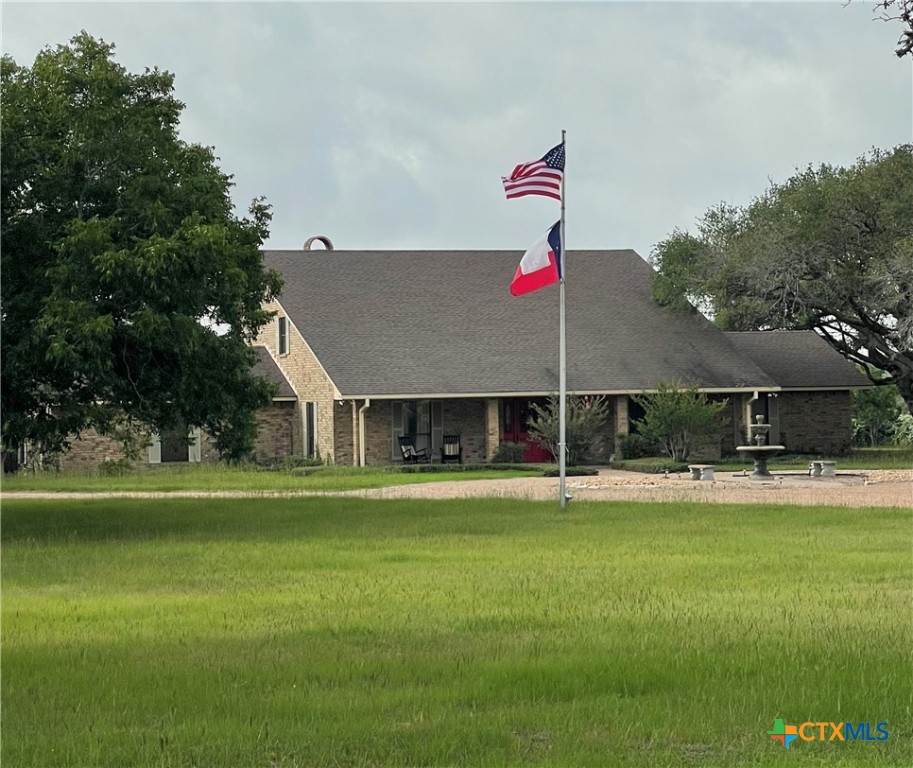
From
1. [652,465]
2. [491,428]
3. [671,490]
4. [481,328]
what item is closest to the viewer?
Result: [671,490]

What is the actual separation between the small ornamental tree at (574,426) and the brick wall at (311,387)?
18.0 feet

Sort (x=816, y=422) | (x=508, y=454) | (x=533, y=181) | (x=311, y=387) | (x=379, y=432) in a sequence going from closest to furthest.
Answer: (x=533, y=181)
(x=379, y=432)
(x=508, y=454)
(x=311, y=387)
(x=816, y=422)

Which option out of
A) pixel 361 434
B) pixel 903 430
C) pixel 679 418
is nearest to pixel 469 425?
pixel 361 434

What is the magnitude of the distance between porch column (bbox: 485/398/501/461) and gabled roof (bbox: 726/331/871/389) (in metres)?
9.87

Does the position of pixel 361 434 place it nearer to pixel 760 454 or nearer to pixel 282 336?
pixel 282 336

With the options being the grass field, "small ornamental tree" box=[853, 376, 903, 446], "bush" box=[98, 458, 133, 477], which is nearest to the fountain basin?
the grass field

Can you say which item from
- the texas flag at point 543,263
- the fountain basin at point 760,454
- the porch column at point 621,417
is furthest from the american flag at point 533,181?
the porch column at point 621,417

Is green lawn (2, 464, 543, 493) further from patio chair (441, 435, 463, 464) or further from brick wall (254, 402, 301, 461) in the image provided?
patio chair (441, 435, 463, 464)

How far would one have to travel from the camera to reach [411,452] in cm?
4222

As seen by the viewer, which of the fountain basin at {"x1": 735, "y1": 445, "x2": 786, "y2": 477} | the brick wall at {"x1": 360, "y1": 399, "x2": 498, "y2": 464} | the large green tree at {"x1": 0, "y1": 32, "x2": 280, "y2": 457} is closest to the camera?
the large green tree at {"x1": 0, "y1": 32, "x2": 280, "y2": 457}

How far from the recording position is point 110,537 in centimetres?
2139

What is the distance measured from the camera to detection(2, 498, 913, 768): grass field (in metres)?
8.29

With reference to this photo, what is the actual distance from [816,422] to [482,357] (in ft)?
38.7

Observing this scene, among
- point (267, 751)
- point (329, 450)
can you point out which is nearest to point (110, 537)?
point (267, 751)
